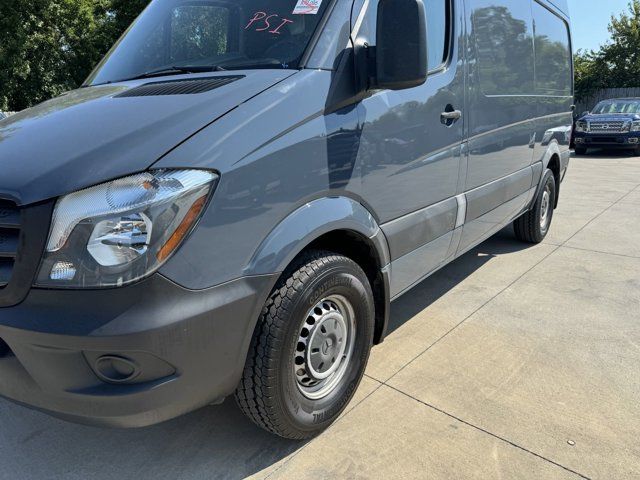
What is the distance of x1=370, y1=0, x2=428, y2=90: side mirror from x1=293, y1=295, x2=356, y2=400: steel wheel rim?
99 centimetres

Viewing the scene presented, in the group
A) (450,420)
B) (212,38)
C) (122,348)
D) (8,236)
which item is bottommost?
(450,420)

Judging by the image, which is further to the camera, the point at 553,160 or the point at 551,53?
the point at 553,160

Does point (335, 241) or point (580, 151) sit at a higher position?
point (335, 241)

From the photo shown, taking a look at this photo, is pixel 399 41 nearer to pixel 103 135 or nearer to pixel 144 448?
pixel 103 135

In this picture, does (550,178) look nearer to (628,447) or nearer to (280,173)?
(628,447)

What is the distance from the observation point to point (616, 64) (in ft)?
81.6

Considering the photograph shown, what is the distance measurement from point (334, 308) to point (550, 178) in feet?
12.9

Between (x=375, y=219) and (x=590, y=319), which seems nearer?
(x=375, y=219)

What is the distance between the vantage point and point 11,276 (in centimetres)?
168

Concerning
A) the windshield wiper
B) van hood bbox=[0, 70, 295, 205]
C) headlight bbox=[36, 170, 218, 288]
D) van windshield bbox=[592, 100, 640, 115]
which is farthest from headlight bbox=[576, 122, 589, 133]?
headlight bbox=[36, 170, 218, 288]

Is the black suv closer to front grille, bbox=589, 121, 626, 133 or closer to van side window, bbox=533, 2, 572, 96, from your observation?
front grille, bbox=589, 121, 626, 133

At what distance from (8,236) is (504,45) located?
10.8ft

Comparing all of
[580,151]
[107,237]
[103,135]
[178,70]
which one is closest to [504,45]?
[178,70]

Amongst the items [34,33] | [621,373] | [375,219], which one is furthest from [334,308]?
[34,33]
